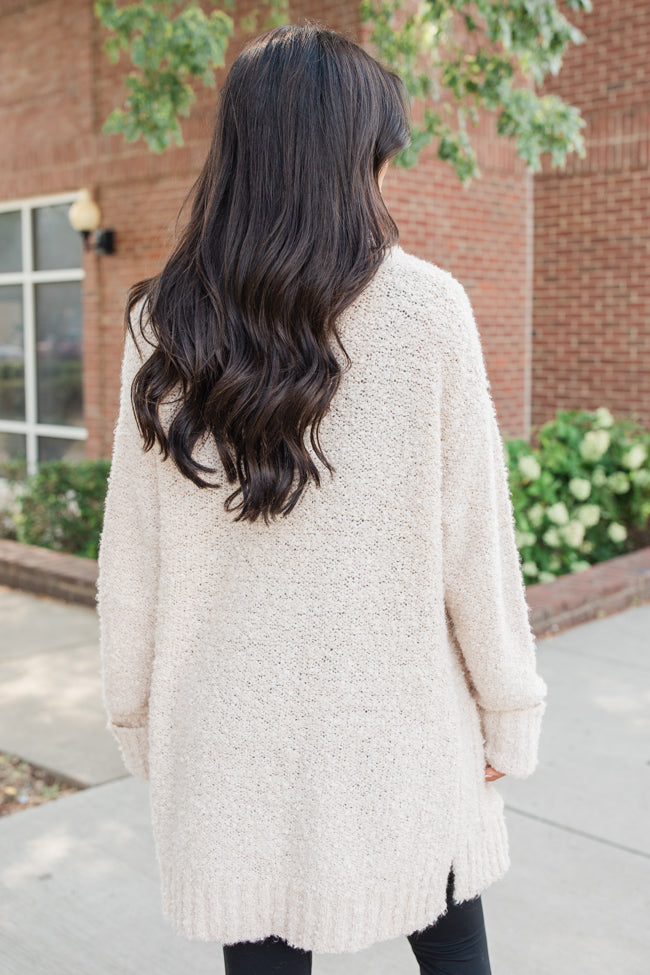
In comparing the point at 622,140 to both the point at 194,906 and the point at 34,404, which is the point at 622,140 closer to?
the point at 34,404

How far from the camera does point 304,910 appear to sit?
1.47 m

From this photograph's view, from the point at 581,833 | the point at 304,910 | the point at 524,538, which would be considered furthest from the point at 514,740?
the point at 524,538

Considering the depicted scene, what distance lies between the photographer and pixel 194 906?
149cm

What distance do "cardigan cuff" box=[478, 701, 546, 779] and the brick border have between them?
3.84 m

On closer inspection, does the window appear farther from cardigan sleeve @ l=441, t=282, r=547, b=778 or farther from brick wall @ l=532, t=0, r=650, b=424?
cardigan sleeve @ l=441, t=282, r=547, b=778

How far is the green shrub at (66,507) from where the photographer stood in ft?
23.3

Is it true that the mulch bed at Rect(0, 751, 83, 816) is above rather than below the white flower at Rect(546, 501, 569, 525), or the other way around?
below

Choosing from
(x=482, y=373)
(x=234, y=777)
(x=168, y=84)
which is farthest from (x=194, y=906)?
(x=168, y=84)

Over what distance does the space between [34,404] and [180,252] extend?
8.84 metres

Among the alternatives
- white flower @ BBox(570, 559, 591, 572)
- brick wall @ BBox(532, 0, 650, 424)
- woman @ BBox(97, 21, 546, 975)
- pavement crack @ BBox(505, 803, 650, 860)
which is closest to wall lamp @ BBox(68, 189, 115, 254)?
brick wall @ BBox(532, 0, 650, 424)

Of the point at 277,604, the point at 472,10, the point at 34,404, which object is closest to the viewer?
the point at 277,604

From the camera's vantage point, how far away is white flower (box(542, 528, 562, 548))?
253 inches

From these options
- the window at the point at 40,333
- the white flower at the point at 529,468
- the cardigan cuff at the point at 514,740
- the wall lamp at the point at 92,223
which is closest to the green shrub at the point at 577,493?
the white flower at the point at 529,468

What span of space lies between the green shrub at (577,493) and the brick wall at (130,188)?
1.00m
